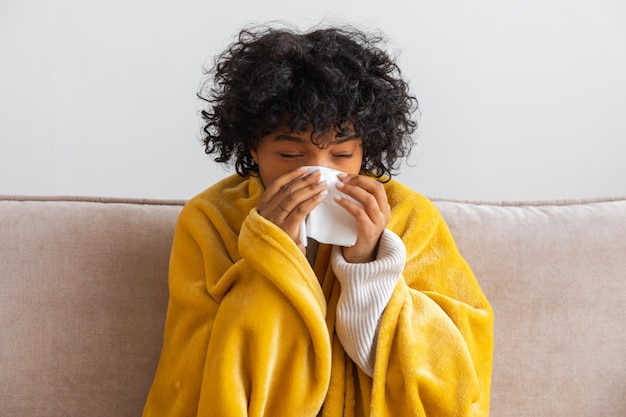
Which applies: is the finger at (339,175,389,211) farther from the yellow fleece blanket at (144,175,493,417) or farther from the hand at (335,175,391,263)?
the yellow fleece blanket at (144,175,493,417)

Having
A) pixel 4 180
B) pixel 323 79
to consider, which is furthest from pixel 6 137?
pixel 323 79

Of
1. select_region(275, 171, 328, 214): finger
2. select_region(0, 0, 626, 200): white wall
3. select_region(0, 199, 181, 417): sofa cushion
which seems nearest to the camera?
select_region(275, 171, 328, 214): finger

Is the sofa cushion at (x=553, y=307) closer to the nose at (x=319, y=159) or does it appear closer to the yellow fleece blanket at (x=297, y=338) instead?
the yellow fleece blanket at (x=297, y=338)

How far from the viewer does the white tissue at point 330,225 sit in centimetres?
129

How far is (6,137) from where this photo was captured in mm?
1900

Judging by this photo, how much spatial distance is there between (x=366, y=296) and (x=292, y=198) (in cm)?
21

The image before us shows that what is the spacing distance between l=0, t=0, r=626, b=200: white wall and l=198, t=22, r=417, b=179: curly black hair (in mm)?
496

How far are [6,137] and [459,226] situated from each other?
1.15 meters

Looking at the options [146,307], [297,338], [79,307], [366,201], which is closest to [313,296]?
[297,338]

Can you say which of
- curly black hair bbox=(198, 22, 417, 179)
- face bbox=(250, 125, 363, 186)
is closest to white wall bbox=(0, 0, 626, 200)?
curly black hair bbox=(198, 22, 417, 179)

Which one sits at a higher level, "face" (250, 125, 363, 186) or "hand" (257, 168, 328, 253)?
"face" (250, 125, 363, 186)

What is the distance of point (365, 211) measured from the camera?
1.30 metres

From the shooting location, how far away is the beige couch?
1.54m

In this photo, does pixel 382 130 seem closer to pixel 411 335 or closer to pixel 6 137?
pixel 411 335
